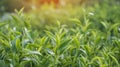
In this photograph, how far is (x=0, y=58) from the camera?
7.57 feet

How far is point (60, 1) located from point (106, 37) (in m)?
6.90

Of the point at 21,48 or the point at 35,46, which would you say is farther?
the point at 35,46

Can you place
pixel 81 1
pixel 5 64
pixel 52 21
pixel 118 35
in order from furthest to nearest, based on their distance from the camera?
pixel 81 1 < pixel 52 21 < pixel 118 35 < pixel 5 64

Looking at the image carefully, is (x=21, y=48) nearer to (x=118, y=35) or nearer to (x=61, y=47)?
(x=61, y=47)

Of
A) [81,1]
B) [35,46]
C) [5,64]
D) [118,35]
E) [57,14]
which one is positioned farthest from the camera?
[81,1]

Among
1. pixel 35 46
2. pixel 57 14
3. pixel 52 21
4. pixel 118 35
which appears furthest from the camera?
pixel 57 14

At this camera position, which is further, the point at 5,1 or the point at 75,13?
the point at 5,1

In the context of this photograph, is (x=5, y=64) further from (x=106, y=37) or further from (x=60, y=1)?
(x=60, y=1)

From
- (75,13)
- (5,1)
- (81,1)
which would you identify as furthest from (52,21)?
(5,1)

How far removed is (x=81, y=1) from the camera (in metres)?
9.84

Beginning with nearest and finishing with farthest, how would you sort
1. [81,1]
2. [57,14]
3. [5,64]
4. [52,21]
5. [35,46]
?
[5,64], [35,46], [52,21], [57,14], [81,1]

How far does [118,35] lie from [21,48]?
1.11 metres

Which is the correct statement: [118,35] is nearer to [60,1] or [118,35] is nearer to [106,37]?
[106,37]

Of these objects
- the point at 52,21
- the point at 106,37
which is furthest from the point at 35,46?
the point at 52,21
